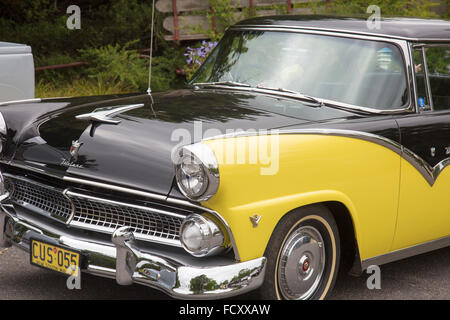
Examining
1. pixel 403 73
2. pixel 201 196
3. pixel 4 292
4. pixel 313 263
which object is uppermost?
pixel 403 73

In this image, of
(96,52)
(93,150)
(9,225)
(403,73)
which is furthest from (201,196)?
(96,52)

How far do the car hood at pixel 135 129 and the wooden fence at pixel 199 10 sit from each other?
6474mm

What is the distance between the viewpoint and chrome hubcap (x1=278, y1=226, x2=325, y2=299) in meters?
3.88

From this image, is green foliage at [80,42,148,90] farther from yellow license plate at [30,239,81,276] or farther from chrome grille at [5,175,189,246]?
yellow license plate at [30,239,81,276]

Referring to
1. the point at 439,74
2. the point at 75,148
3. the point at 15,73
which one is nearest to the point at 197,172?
the point at 75,148

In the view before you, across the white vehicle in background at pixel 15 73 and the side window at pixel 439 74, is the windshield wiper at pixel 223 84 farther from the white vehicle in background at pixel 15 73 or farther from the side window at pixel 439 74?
the white vehicle in background at pixel 15 73

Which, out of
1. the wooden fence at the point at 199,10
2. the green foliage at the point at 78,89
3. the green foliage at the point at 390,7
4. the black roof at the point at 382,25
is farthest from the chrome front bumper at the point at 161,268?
the wooden fence at the point at 199,10

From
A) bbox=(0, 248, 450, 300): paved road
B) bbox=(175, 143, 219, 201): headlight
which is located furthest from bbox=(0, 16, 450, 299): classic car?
bbox=(0, 248, 450, 300): paved road

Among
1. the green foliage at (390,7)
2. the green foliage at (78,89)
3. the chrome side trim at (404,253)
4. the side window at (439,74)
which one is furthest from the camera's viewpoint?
the green foliage at (78,89)

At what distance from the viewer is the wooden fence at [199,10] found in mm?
10969

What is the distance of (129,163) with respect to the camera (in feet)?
12.3

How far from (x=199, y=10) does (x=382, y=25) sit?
22.1ft

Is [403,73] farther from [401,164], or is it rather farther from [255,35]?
[255,35]
